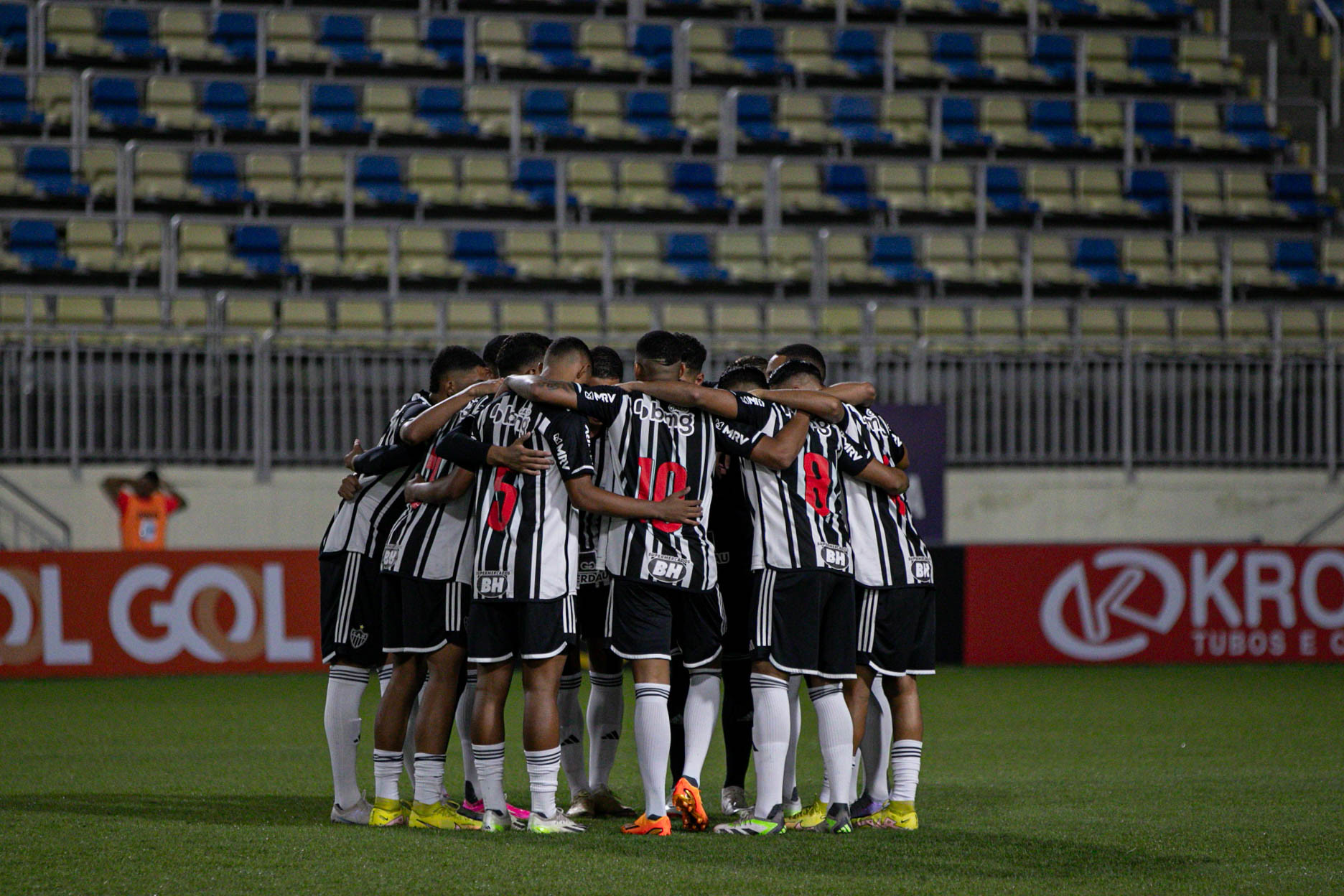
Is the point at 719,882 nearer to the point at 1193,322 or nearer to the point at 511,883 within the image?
the point at 511,883

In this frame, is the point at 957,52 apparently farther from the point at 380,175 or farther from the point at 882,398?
the point at 882,398

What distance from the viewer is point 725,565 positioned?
6.50 metres

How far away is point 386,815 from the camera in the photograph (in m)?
6.20

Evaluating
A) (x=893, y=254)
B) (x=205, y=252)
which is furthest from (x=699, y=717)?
(x=893, y=254)

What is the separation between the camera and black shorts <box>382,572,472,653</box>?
611 centimetres

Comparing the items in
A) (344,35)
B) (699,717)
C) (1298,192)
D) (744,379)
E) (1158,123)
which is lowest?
(699,717)

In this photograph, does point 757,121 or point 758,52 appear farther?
point 758,52

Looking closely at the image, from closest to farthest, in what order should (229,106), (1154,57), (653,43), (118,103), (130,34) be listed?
1. (118,103)
2. (229,106)
3. (130,34)
4. (653,43)
5. (1154,57)

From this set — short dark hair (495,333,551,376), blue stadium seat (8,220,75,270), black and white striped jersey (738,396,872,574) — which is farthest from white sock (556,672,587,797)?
blue stadium seat (8,220,75,270)

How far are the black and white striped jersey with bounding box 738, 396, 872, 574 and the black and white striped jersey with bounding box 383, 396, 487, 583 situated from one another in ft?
3.45

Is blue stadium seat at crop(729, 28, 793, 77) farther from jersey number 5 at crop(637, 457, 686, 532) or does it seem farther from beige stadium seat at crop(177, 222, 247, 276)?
jersey number 5 at crop(637, 457, 686, 532)

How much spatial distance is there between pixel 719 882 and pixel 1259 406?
12.5m

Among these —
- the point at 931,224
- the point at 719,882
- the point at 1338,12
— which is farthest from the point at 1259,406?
the point at 719,882

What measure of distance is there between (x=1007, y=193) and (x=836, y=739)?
1531 centimetres
